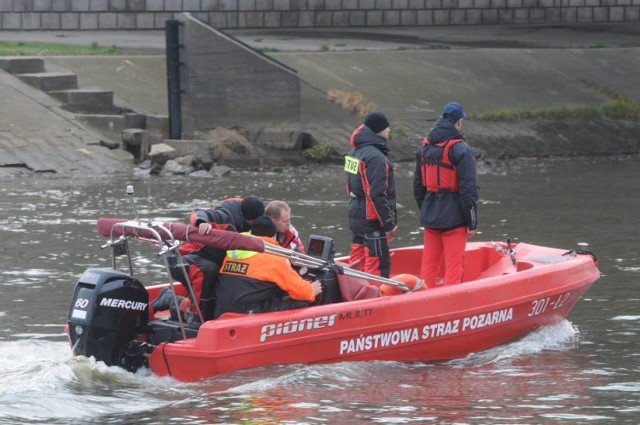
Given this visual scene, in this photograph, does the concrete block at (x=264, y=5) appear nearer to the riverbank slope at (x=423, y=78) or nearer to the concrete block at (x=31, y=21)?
the riverbank slope at (x=423, y=78)

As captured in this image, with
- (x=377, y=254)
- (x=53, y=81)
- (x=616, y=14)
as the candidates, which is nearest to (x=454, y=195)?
(x=377, y=254)

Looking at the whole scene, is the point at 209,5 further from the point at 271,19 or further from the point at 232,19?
the point at 271,19

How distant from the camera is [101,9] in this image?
31.6 metres

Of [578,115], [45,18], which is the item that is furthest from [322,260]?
[45,18]

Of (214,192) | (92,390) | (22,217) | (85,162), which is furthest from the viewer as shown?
(85,162)

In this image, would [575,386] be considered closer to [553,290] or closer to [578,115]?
[553,290]

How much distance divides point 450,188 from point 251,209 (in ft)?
6.21

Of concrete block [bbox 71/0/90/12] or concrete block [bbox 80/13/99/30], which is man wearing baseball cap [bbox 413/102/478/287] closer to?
concrete block [bbox 71/0/90/12]

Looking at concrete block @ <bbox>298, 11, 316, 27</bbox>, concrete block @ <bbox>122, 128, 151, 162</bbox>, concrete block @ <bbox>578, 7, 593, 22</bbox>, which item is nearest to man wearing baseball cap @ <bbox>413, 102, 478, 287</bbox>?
concrete block @ <bbox>122, 128, 151, 162</bbox>

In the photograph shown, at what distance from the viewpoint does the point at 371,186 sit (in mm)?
11289

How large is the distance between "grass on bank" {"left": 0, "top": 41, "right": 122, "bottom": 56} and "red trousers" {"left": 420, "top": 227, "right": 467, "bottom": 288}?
15753 mm

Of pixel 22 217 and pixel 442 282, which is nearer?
pixel 442 282

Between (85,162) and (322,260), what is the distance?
40.6 ft

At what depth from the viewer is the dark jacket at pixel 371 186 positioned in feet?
37.0
